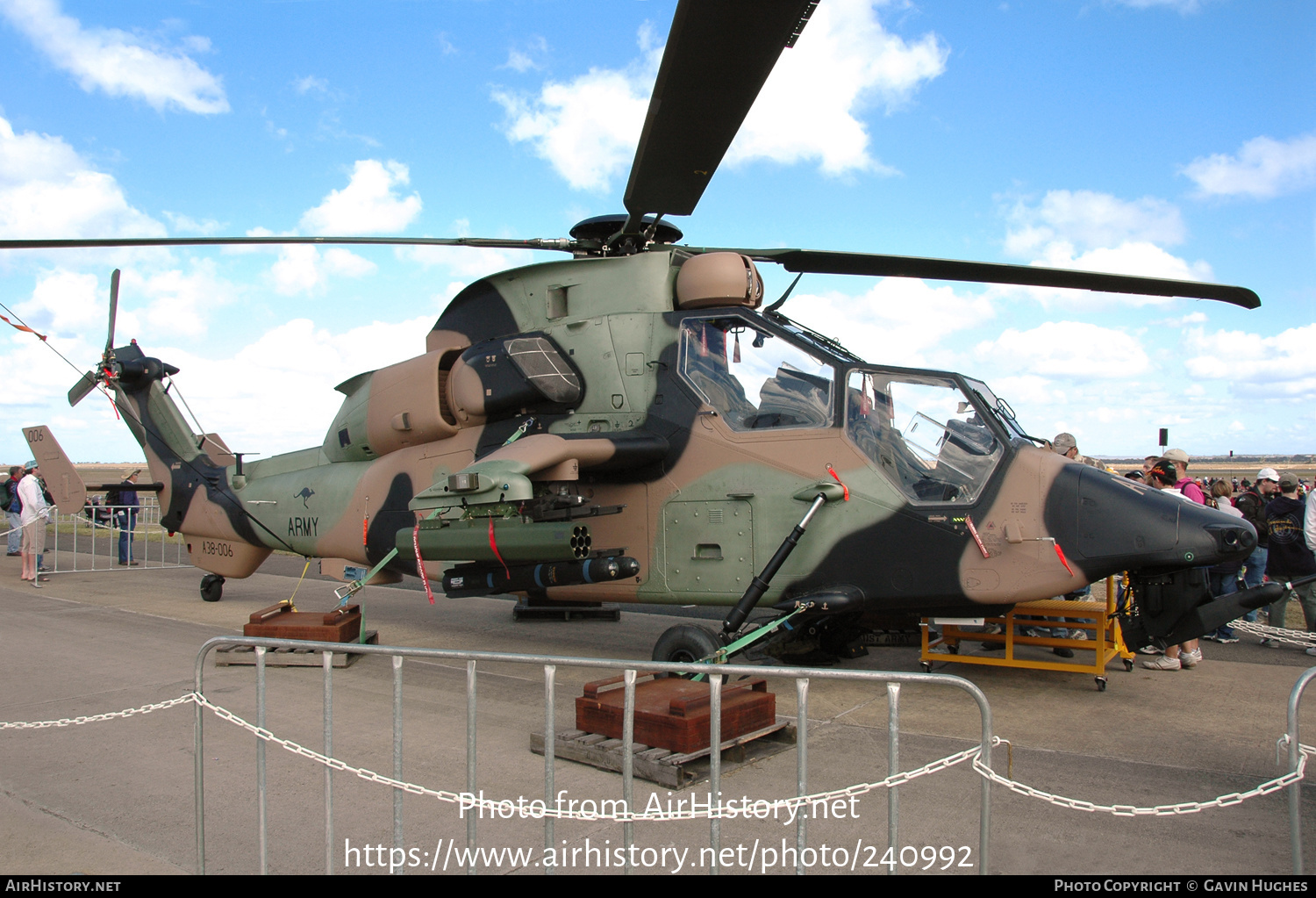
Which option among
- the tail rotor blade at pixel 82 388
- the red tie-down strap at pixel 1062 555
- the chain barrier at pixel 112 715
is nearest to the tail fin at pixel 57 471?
the tail rotor blade at pixel 82 388

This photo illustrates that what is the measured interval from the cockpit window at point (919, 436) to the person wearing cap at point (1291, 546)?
17.1ft

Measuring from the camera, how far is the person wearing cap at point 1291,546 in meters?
8.98

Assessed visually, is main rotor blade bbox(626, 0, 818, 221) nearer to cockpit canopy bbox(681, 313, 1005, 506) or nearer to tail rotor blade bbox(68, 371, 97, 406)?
cockpit canopy bbox(681, 313, 1005, 506)

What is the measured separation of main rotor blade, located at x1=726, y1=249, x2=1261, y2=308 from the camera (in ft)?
22.7

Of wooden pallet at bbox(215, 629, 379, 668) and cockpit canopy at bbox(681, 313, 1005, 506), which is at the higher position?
cockpit canopy at bbox(681, 313, 1005, 506)

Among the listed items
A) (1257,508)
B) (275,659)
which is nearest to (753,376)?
(275,659)

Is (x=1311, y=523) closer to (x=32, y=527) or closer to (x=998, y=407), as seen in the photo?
(x=998, y=407)

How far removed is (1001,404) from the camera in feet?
22.7

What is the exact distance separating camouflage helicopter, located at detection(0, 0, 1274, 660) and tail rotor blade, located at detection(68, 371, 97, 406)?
5269 mm

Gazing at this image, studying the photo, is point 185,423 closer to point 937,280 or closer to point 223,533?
point 223,533

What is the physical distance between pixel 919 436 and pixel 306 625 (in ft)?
20.6

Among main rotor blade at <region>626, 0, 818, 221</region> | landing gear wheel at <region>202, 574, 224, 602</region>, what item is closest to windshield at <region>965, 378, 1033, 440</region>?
main rotor blade at <region>626, 0, 818, 221</region>

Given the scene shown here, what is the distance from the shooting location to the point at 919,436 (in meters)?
6.53

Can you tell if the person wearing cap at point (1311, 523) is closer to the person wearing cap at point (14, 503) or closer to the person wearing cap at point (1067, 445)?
the person wearing cap at point (1067, 445)
